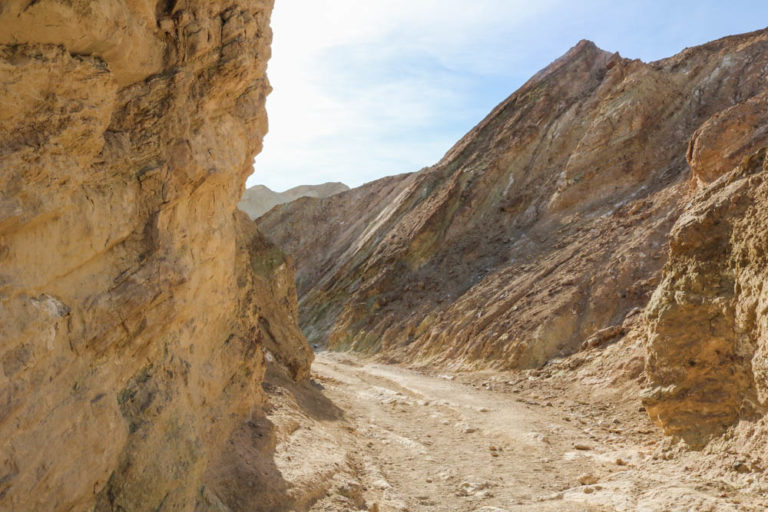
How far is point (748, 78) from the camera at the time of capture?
2222cm

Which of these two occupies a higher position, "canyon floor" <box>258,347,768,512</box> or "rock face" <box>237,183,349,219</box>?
"rock face" <box>237,183,349,219</box>

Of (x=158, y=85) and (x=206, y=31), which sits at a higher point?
(x=206, y=31)

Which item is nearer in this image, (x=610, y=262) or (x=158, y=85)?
(x=158, y=85)

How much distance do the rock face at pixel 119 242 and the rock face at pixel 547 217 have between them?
1170cm

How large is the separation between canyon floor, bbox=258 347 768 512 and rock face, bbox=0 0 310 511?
148cm

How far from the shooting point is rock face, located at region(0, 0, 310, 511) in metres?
3.75

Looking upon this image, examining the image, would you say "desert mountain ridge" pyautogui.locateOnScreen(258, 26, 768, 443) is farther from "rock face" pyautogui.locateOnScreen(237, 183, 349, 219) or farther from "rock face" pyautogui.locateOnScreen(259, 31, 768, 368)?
"rock face" pyautogui.locateOnScreen(237, 183, 349, 219)

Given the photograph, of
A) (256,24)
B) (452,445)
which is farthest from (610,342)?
(256,24)

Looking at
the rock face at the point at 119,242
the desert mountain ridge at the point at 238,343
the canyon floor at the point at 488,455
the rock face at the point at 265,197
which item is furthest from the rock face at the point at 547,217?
the rock face at the point at 265,197

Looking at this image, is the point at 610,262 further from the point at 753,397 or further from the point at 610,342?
the point at 753,397

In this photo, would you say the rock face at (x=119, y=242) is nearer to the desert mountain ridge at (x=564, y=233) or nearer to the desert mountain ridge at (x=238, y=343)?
the desert mountain ridge at (x=238, y=343)

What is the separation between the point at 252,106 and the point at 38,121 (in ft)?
11.4

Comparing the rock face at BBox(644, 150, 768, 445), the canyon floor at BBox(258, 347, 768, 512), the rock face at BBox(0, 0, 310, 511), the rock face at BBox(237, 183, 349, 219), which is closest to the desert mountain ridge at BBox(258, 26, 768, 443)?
the rock face at BBox(644, 150, 768, 445)

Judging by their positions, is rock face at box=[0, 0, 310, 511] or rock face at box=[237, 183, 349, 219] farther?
rock face at box=[237, 183, 349, 219]
